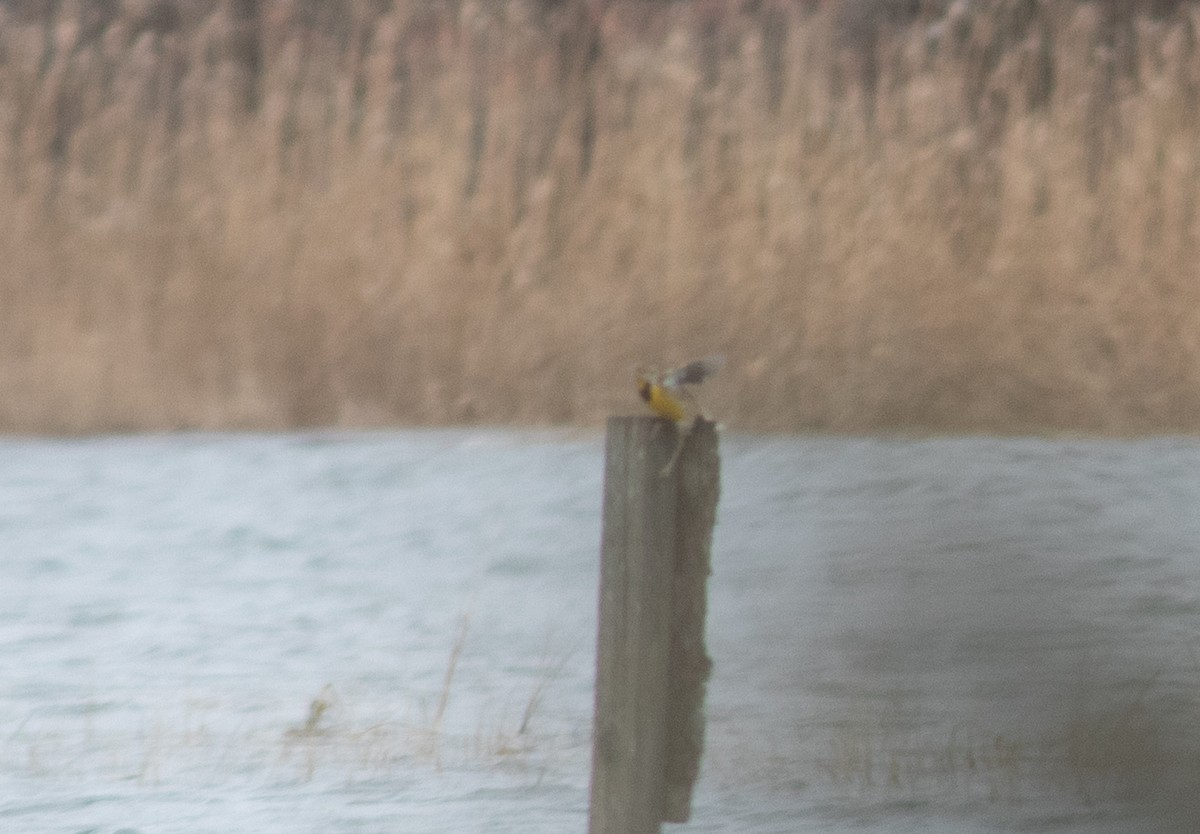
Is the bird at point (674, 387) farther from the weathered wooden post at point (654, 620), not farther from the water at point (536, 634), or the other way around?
the water at point (536, 634)

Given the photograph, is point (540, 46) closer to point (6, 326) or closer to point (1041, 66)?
point (1041, 66)

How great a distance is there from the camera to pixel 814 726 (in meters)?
1.52

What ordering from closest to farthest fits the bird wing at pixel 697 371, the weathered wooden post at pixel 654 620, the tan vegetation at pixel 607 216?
the bird wing at pixel 697 371
the weathered wooden post at pixel 654 620
the tan vegetation at pixel 607 216

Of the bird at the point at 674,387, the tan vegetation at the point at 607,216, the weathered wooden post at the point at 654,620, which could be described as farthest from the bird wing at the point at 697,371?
the tan vegetation at the point at 607,216

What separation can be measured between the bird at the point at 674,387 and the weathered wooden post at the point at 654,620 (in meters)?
0.03

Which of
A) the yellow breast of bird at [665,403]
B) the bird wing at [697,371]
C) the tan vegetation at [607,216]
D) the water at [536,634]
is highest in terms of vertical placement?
the tan vegetation at [607,216]

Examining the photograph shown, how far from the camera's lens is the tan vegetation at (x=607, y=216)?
14.4ft

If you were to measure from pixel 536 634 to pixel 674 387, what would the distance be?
1748mm

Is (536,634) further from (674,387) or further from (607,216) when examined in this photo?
(607,216)

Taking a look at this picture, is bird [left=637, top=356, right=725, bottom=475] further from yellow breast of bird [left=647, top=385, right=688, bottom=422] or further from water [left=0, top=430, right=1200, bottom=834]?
water [left=0, top=430, right=1200, bottom=834]

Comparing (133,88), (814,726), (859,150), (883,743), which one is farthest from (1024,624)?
(133,88)

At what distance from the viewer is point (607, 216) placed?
15.4ft

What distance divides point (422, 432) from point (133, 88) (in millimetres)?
1509

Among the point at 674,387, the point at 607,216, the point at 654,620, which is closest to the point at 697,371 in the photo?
the point at 674,387
